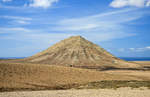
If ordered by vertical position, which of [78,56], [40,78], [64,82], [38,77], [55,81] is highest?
[78,56]

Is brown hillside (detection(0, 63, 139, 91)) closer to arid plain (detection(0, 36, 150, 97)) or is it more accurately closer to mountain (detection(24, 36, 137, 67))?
arid plain (detection(0, 36, 150, 97))

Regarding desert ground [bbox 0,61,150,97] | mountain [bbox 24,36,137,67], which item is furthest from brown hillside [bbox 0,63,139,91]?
mountain [bbox 24,36,137,67]

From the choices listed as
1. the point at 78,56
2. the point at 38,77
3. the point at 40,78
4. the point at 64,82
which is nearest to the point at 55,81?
the point at 64,82

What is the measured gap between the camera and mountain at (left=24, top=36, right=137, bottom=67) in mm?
78250

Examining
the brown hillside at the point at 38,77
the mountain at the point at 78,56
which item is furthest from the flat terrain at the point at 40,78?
the mountain at the point at 78,56

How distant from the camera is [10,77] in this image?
28641mm

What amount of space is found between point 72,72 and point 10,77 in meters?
11.2

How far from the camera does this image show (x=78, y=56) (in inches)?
3312

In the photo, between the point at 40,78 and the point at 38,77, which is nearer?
the point at 40,78

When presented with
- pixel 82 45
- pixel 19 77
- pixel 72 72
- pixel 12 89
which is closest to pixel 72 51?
pixel 82 45

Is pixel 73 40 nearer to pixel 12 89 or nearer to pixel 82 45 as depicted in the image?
pixel 82 45

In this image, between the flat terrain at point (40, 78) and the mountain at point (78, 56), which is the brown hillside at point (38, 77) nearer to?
the flat terrain at point (40, 78)

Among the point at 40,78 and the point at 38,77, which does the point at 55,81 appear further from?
the point at 38,77

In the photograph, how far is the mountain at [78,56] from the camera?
78.2 metres
